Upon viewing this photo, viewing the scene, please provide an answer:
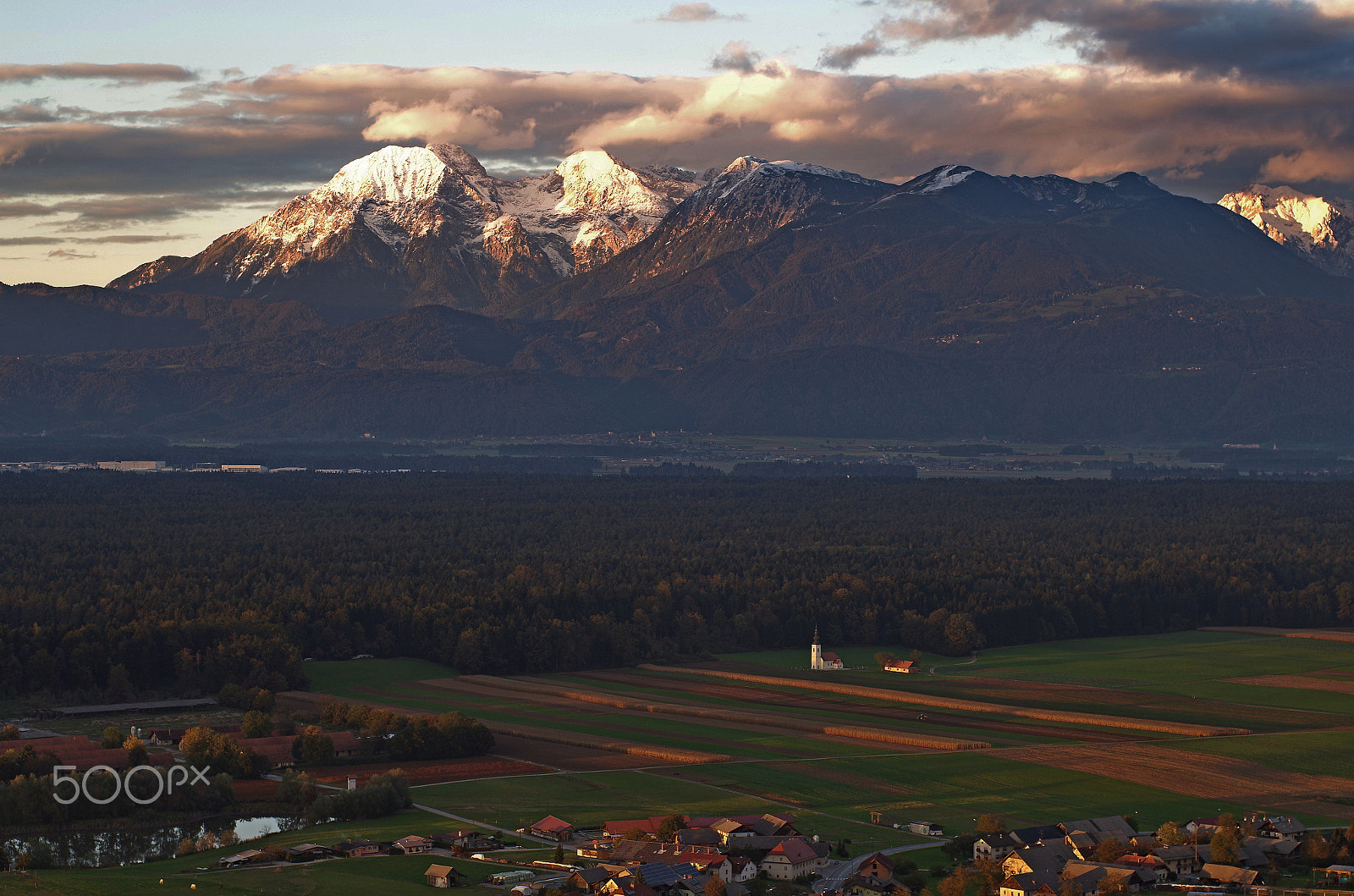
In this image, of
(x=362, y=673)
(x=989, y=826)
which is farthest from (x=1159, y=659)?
(x=989, y=826)

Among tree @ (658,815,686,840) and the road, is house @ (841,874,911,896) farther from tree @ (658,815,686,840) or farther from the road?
tree @ (658,815,686,840)

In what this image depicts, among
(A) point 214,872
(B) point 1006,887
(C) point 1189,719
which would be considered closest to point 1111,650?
(C) point 1189,719

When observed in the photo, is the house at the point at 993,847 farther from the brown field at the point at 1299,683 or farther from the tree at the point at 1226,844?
the brown field at the point at 1299,683

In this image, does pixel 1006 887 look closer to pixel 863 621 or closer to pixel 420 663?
pixel 420 663

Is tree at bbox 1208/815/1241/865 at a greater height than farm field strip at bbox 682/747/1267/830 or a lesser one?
greater

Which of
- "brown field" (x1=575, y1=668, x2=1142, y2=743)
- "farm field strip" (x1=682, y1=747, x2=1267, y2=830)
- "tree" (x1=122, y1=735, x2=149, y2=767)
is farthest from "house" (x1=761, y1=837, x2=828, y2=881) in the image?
"tree" (x1=122, y1=735, x2=149, y2=767)

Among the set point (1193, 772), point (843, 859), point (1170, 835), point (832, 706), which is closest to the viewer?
point (843, 859)

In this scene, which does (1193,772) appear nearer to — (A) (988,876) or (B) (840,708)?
(A) (988,876)
